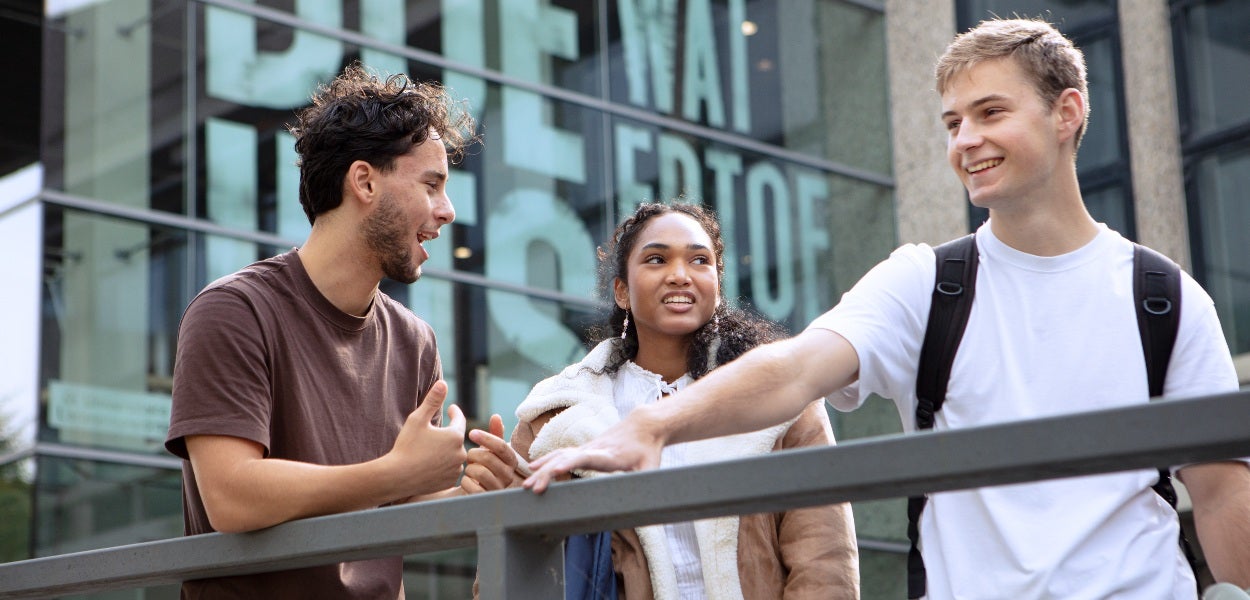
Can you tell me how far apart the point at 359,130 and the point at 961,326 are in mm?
1520

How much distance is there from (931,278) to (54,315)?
904 cm

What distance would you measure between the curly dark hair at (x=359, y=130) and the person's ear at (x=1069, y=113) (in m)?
1.48

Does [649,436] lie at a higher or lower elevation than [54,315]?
lower

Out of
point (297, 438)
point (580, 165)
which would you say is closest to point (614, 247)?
point (297, 438)

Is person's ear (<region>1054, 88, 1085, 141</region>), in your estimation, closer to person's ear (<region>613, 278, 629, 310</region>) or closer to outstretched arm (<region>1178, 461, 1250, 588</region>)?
outstretched arm (<region>1178, 461, 1250, 588</region>)

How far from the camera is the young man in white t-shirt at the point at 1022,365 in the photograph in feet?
8.45

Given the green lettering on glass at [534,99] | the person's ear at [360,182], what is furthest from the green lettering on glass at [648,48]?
the person's ear at [360,182]

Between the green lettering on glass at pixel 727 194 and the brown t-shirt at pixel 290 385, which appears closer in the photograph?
the brown t-shirt at pixel 290 385

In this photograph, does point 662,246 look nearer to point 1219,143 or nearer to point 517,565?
point 517,565

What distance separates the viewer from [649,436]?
2.45 metres

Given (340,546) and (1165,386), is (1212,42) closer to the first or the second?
(1165,386)

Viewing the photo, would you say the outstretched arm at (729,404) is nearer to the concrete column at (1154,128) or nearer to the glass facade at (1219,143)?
the glass facade at (1219,143)

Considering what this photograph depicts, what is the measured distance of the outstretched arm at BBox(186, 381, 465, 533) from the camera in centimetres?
266

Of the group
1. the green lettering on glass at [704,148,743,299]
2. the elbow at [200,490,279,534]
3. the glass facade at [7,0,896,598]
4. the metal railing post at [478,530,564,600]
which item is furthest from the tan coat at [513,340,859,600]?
the green lettering on glass at [704,148,743,299]
